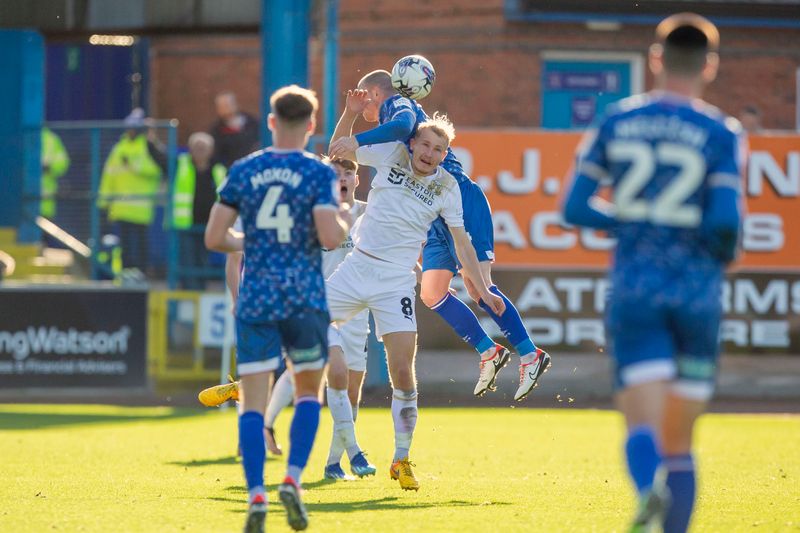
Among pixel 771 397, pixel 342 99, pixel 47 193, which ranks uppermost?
pixel 342 99

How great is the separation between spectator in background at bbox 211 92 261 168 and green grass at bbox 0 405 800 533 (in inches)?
183

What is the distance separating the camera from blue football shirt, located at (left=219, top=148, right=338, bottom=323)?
22.5ft

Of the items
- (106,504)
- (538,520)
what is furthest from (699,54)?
(106,504)

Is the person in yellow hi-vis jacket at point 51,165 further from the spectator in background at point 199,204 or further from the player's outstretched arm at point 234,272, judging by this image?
the player's outstretched arm at point 234,272

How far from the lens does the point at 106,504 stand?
845 cm

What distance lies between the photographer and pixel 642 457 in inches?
225

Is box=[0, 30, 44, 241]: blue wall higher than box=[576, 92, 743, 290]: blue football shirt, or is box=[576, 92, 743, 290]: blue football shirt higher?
box=[0, 30, 44, 241]: blue wall

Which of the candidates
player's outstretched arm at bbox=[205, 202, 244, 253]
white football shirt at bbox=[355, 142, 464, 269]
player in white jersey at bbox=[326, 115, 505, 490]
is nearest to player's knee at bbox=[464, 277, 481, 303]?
player in white jersey at bbox=[326, 115, 505, 490]

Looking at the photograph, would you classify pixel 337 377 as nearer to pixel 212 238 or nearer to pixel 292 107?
pixel 212 238

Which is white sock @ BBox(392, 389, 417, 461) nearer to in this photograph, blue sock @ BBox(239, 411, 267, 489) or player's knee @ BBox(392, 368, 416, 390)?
player's knee @ BBox(392, 368, 416, 390)

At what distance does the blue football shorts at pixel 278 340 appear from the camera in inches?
274

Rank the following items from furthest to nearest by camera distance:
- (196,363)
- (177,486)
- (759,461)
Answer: (196,363) → (759,461) → (177,486)

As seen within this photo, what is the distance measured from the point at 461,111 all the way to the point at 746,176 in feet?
21.9

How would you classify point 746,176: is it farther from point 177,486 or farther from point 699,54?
point 699,54
